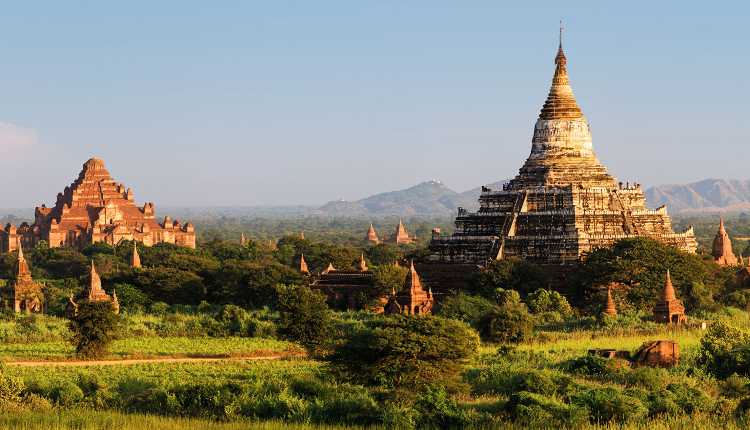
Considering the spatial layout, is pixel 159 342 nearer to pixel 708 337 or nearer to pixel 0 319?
pixel 0 319

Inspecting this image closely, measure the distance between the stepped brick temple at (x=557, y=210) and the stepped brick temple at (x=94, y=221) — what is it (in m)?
64.1

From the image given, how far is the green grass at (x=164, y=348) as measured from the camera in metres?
48.3

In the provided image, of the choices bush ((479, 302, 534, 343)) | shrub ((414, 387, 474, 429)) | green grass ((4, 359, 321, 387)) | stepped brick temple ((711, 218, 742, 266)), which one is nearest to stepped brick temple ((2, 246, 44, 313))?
green grass ((4, 359, 321, 387))

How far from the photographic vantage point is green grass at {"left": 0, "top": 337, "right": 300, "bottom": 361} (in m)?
48.3

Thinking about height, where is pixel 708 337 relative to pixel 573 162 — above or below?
below

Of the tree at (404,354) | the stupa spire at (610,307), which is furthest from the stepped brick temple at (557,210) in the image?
the tree at (404,354)

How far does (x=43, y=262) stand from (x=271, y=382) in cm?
7247

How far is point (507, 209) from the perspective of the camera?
226ft

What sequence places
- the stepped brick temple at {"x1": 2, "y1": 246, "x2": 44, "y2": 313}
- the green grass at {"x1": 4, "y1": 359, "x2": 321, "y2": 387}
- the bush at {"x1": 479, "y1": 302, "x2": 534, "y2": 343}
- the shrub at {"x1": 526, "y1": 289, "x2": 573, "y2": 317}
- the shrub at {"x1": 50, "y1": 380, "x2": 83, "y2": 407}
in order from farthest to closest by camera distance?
1. the stepped brick temple at {"x1": 2, "y1": 246, "x2": 44, "y2": 313}
2. the shrub at {"x1": 526, "y1": 289, "x2": 573, "y2": 317}
3. the bush at {"x1": 479, "y1": 302, "x2": 534, "y2": 343}
4. the green grass at {"x1": 4, "y1": 359, "x2": 321, "y2": 387}
5. the shrub at {"x1": 50, "y1": 380, "x2": 83, "y2": 407}

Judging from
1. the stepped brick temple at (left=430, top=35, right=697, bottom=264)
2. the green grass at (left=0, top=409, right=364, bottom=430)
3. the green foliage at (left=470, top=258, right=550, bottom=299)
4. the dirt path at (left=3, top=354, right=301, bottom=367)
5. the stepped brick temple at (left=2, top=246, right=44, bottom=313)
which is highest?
the stepped brick temple at (left=430, top=35, right=697, bottom=264)

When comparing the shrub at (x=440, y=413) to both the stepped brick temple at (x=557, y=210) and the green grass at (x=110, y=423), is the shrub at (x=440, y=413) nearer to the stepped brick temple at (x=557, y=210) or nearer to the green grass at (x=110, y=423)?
the green grass at (x=110, y=423)

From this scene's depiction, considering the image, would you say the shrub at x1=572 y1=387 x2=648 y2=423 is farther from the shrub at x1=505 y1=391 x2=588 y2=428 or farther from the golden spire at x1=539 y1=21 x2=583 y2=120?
the golden spire at x1=539 y1=21 x2=583 y2=120

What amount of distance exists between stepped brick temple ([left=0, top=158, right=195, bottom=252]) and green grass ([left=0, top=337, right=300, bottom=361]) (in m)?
76.3

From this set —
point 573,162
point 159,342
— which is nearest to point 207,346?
point 159,342
